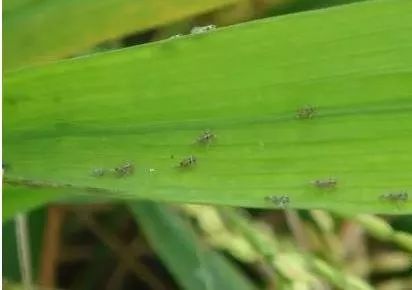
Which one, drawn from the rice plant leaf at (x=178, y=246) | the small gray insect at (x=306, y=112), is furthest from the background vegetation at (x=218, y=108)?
the rice plant leaf at (x=178, y=246)

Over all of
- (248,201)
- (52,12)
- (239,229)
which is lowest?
(248,201)

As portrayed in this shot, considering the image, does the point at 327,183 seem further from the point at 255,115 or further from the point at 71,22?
the point at 71,22

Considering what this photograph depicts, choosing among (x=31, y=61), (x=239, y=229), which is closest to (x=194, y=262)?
(x=239, y=229)

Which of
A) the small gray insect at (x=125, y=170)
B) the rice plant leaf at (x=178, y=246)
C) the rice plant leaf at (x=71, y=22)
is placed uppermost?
the rice plant leaf at (x=71, y=22)

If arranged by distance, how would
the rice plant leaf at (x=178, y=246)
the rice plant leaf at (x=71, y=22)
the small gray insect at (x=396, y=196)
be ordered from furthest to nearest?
the rice plant leaf at (x=178, y=246) → the rice plant leaf at (x=71, y=22) → the small gray insect at (x=396, y=196)

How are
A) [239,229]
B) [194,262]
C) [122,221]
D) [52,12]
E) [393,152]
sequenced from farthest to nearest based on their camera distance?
1. [122,221]
2. [194,262]
3. [239,229]
4. [52,12]
5. [393,152]

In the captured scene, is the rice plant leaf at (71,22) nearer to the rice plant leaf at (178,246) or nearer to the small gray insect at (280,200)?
the small gray insect at (280,200)

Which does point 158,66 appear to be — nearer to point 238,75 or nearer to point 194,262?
point 238,75

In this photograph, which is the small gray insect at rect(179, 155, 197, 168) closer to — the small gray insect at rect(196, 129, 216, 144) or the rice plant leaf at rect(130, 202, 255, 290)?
the small gray insect at rect(196, 129, 216, 144)
